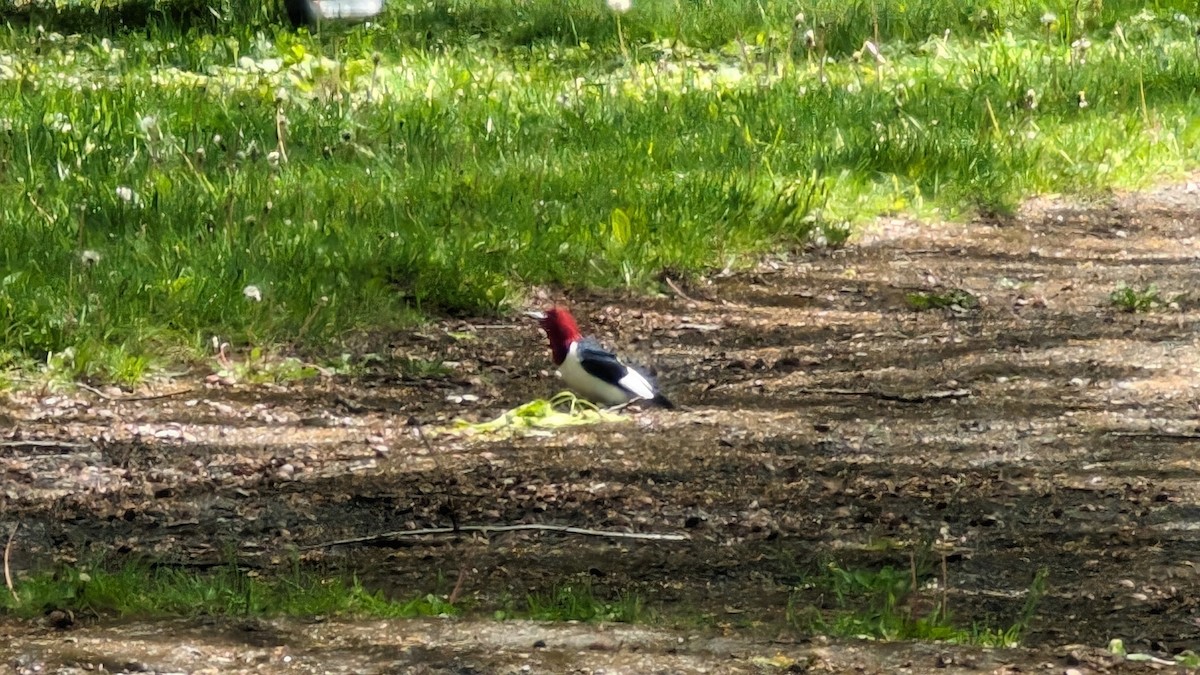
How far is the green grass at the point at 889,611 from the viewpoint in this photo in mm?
2844

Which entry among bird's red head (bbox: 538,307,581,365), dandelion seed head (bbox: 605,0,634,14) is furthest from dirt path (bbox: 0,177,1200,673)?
dandelion seed head (bbox: 605,0,634,14)

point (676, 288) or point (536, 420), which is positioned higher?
point (536, 420)

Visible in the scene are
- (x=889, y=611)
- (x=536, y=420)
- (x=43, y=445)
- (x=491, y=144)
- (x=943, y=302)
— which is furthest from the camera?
(x=491, y=144)

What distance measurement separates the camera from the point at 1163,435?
4125 millimetres

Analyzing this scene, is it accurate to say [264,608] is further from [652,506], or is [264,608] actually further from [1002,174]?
[1002,174]

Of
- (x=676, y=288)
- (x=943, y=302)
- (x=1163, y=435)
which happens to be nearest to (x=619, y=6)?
(x=676, y=288)

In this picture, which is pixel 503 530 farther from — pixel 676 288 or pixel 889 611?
pixel 676 288

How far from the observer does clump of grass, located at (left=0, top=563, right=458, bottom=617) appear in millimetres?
2951

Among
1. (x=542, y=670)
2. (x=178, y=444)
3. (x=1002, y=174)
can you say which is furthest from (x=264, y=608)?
(x=1002, y=174)

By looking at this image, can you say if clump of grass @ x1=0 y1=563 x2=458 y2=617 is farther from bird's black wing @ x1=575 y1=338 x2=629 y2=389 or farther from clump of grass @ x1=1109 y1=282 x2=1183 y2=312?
clump of grass @ x1=1109 y1=282 x2=1183 y2=312

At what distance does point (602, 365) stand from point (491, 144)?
2716 millimetres

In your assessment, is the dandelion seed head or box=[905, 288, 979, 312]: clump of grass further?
the dandelion seed head

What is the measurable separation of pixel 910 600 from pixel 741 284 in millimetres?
2731

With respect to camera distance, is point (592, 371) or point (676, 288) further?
point (676, 288)
